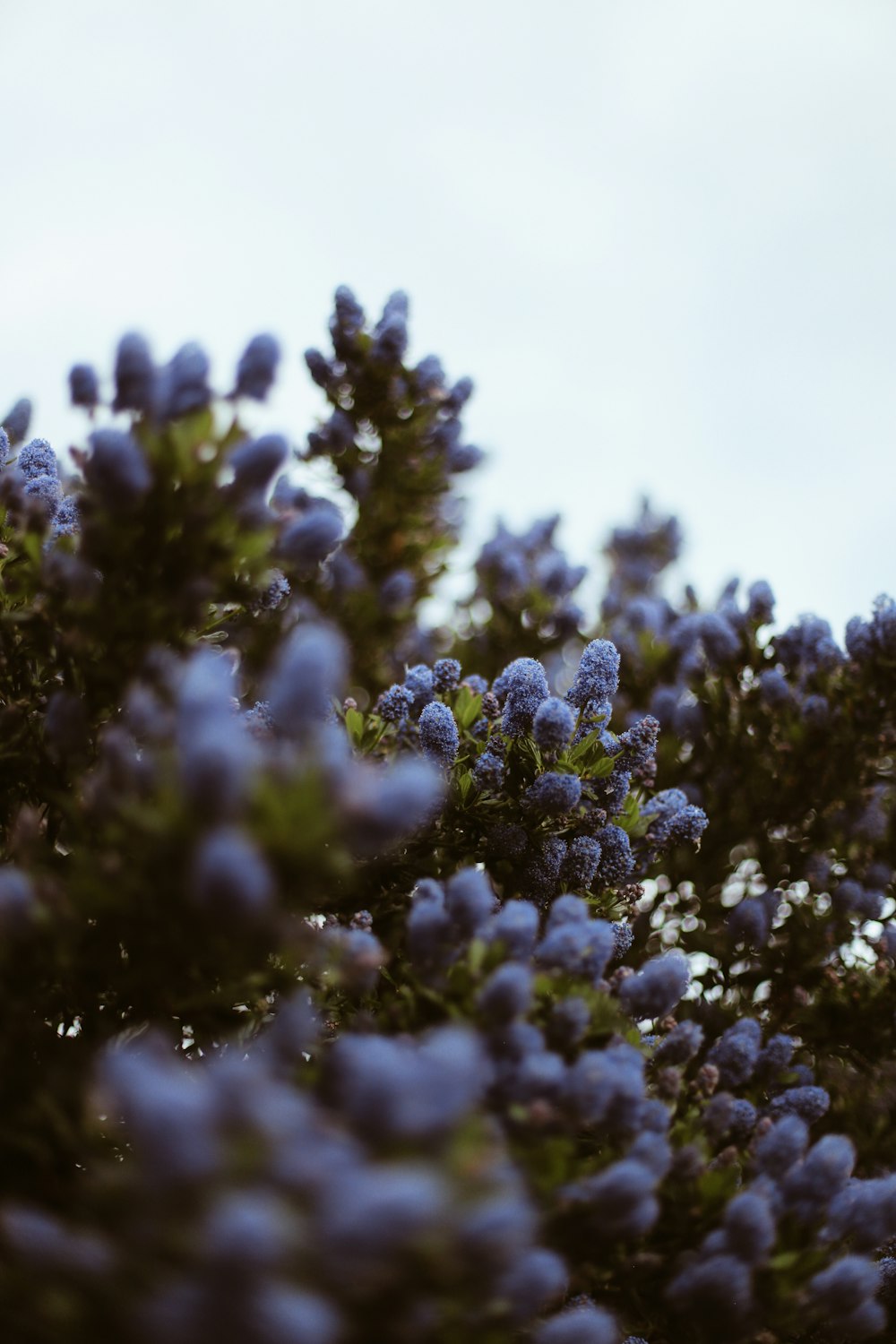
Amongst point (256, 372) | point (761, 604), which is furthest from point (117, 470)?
point (761, 604)

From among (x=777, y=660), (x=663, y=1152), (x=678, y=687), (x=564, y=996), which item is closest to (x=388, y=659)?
Result: (x=678, y=687)

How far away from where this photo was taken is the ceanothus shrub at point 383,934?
1578 mm

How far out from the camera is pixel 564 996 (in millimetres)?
2721

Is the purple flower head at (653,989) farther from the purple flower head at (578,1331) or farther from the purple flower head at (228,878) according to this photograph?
the purple flower head at (228,878)

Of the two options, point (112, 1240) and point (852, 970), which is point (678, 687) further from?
point (112, 1240)

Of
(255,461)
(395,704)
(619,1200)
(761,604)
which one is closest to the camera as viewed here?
(619,1200)

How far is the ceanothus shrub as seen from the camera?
158 centimetres

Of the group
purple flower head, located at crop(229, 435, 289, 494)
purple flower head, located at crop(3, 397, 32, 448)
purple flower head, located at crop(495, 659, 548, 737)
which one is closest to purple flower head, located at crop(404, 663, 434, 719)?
purple flower head, located at crop(495, 659, 548, 737)

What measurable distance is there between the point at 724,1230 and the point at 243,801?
5.76ft

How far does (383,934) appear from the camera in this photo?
3719 mm

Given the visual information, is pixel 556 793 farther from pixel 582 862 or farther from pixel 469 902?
pixel 469 902

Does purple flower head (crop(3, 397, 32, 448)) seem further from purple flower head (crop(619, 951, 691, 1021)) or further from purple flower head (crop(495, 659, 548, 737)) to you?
purple flower head (crop(619, 951, 691, 1021))

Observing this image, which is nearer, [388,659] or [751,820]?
[751,820]

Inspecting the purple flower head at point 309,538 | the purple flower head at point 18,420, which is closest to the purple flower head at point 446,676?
the purple flower head at point 309,538
